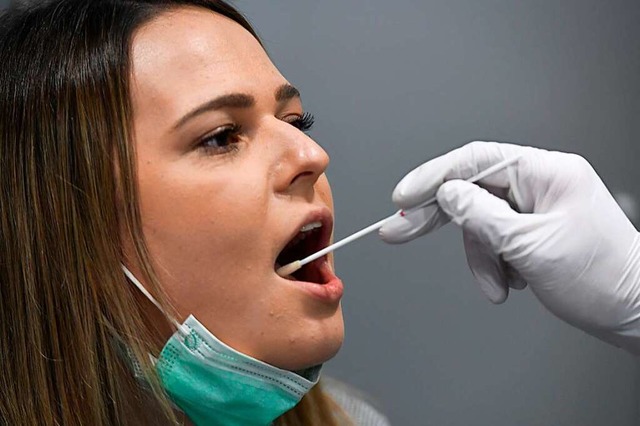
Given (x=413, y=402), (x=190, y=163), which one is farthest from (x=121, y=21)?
(x=413, y=402)

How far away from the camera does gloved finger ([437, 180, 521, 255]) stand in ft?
2.99

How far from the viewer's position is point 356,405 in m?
1.45

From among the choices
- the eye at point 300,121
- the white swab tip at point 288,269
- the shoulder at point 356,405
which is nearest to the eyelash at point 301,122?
the eye at point 300,121

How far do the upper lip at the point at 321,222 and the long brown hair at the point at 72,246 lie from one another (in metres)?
0.17

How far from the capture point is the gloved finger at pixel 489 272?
1.00 metres

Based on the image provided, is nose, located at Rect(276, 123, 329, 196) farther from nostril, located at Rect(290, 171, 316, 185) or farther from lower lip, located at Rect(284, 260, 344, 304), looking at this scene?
lower lip, located at Rect(284, 260, 344, 304)

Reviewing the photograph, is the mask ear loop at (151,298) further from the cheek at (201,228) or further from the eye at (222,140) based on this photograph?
the eye at (222,140)

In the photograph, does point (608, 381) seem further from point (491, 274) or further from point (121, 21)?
point (121, 21)

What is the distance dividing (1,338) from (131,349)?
173 millimetres

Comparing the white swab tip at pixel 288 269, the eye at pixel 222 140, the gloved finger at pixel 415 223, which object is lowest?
the white swab tip at pixel 288 269

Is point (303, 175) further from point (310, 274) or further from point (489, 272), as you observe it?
point (489, 272)

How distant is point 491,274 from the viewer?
1.01 meters

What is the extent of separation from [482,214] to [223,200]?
1.00 feet

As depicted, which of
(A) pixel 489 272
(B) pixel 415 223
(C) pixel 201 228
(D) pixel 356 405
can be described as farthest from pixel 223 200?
(D) pixel 356 405
